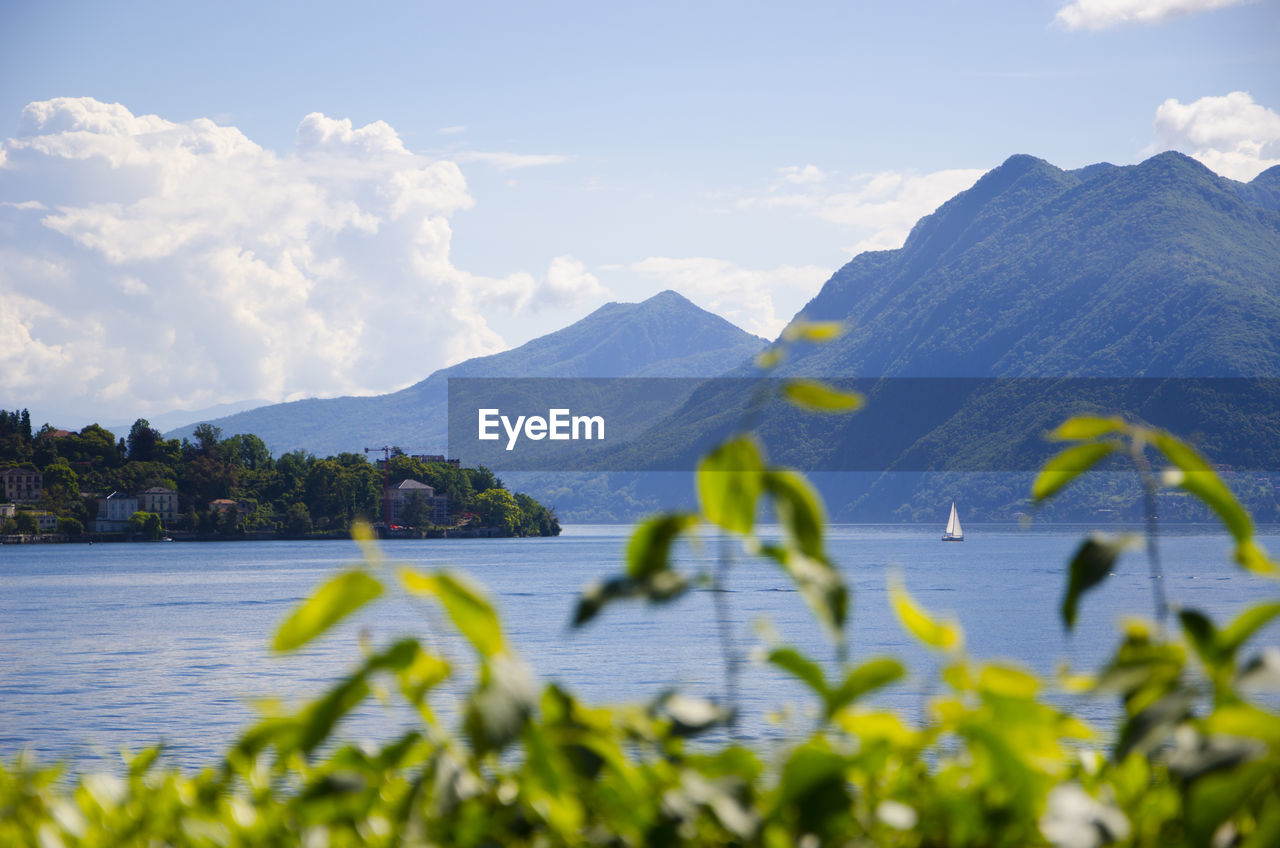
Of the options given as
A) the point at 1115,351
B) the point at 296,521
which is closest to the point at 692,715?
the point at 296,521

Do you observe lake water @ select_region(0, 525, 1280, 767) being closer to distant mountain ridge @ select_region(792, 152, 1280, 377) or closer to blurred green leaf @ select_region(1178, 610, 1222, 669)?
blurred green leaf @ select_region(1178, 610, 1222, 669)

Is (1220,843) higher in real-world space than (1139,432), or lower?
lower

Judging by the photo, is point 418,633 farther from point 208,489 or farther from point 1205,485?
point 208,489

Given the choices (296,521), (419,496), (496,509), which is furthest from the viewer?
(496,509)

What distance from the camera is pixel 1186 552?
103 meters

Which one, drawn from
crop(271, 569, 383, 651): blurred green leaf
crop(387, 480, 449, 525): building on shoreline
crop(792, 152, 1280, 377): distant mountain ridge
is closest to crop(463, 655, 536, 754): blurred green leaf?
crop(271, 569, 383, 651): blurred green leaf

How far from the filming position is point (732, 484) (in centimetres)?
103

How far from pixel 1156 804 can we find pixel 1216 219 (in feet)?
693

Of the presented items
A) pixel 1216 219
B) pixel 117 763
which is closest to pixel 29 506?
pixel 117 763

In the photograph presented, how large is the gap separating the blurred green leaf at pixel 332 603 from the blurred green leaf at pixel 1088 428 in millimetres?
739

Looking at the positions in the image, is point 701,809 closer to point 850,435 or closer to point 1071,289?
point 850,435

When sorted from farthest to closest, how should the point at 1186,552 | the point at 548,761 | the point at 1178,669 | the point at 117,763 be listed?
Result: the point at 1186,552 < the point at 117,763 < the point at 1178,669 < the point at 548,761

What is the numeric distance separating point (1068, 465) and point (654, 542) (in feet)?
1.72

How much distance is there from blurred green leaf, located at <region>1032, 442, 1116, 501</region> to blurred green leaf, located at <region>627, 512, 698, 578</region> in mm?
405
